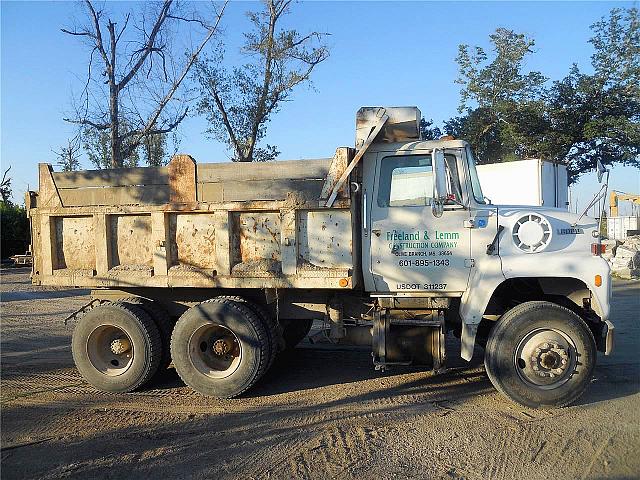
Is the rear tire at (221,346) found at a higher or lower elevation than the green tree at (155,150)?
lower

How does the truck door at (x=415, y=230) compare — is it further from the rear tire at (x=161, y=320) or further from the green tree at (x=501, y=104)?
the green tree at (x=501, y=104)

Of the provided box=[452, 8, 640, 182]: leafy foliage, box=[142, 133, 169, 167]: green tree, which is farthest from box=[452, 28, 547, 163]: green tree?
box=[142, 133, 169, 167]: green tree

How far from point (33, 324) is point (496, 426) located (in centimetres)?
978

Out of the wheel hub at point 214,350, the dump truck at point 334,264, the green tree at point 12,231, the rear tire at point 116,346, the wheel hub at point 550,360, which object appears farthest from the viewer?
the green tree at point 12,231

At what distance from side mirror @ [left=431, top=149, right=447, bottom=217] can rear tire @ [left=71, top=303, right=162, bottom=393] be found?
3.67 m

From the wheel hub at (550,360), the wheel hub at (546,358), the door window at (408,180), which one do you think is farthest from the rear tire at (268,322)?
the wheel hub at (550,360)

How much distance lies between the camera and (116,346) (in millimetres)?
6645

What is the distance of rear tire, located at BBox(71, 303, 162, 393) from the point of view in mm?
6441

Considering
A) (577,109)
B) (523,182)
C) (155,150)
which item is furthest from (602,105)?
(155,150)

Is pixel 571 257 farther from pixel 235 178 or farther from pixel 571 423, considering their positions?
pixel 235 178

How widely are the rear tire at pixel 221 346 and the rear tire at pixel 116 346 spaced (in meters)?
0.39

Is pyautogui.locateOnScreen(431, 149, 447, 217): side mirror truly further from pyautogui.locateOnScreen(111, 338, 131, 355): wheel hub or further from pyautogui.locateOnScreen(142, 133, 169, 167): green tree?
pyautogui.locateOnScreen(142, 133, 169, 167): green tree

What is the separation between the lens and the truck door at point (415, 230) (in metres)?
5.97

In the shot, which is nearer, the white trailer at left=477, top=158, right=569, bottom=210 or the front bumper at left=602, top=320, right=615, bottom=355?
the front bumper at left=602, top=320, right=615, bottom=355
